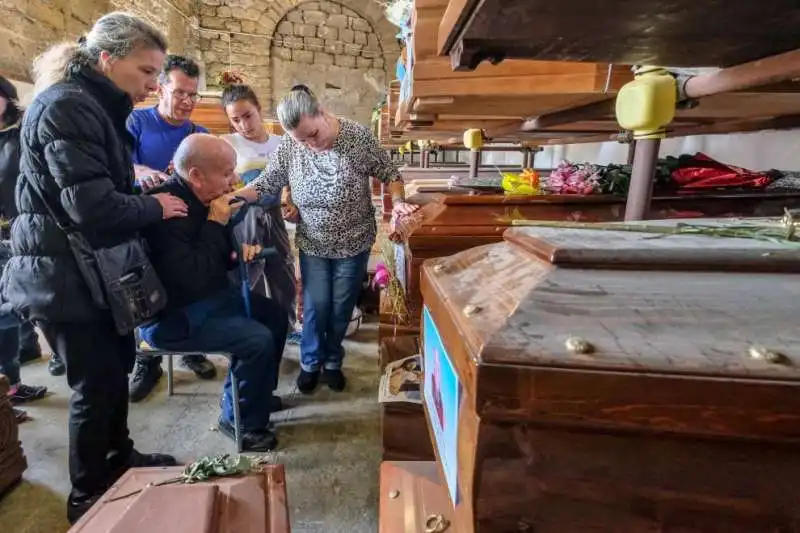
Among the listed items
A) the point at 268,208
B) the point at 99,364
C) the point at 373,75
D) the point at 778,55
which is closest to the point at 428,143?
the point at 268,208

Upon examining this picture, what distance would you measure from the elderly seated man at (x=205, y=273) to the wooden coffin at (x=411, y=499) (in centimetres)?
101

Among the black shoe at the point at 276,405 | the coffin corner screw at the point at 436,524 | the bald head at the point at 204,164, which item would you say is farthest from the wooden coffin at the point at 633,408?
the black shoe at the point at 276,405

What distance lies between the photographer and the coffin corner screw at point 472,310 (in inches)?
21.3

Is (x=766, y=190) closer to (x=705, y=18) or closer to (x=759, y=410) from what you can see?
(x=705, y=18)

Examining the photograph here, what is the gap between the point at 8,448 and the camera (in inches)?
70.8

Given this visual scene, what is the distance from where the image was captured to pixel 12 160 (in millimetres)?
2242

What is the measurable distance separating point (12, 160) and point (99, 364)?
132 cm

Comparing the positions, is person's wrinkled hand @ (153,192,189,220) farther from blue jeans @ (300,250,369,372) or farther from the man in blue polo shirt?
blue jeans @ (300,250,369,372)

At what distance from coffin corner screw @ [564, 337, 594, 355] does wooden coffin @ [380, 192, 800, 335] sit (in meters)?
1.11

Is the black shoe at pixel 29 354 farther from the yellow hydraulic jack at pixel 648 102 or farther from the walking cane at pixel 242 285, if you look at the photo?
the yellow hydraulic jack at pixel 648 102

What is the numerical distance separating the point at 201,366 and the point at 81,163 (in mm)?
1670

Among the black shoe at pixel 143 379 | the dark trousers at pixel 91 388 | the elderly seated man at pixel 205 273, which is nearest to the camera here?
the dark trousers at pixel 91 388

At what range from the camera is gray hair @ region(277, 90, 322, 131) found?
202cm

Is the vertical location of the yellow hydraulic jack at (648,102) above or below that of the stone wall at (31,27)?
below
